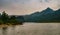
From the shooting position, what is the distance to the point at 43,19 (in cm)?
248

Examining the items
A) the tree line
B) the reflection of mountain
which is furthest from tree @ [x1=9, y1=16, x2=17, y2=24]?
the reflection of mountain

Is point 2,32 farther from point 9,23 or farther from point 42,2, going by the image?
point 42,2

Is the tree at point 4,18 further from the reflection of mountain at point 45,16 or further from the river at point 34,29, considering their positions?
the reflection of mountain at point 45,16

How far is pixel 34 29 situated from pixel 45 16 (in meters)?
0.31

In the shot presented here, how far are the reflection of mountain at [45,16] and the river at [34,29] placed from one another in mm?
79

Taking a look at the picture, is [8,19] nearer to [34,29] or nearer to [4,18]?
[4,18]

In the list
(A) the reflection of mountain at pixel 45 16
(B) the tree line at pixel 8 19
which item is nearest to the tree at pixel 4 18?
(B) the tree line at pixel 8 19

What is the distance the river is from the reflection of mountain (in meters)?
0.08

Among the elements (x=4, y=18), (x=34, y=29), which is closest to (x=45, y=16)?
(x=34, y=29)

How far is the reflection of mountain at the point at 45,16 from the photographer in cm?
244

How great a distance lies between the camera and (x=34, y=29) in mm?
2441

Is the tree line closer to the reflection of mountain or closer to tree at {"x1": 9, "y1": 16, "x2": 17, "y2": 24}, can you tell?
tree at {"x1": 9, "y1": 16, "x2": 17, "y2": 24}

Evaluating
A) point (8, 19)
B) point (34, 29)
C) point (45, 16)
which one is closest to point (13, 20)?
point (8, 19)

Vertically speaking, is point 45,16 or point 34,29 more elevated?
point 45,16
